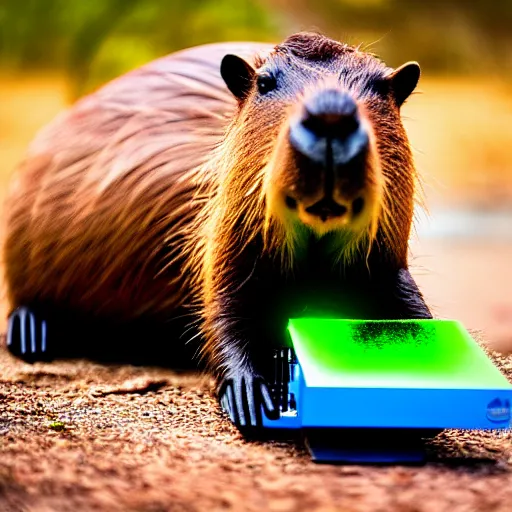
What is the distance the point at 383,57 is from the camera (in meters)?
10.5

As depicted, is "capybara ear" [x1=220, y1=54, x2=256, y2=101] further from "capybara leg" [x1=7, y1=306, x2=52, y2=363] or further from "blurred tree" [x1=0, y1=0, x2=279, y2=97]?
"blurred tree" [x1=0, y1=0, x2=279, y2=97]

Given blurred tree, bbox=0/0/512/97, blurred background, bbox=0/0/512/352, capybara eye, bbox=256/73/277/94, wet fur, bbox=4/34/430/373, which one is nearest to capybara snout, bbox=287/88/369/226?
wet fur, bbox=4/34/430/373

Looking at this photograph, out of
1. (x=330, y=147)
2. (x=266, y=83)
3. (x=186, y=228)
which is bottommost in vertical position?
(x=186, y=228)

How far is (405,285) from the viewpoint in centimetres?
320

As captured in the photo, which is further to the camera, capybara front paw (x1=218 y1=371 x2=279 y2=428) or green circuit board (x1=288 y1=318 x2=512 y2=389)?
capybara front paw (x1=218 y1=371 x2=279 y2=428)

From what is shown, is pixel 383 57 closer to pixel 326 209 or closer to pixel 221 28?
pixel 221 28

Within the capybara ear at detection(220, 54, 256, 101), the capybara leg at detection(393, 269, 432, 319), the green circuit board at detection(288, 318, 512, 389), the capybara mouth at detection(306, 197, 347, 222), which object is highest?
the capybara ear at detection(220, 54, 256, 101)

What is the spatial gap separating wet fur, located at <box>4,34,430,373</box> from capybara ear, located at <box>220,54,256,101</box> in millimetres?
65

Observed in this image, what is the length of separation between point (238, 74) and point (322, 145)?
29.6 inches

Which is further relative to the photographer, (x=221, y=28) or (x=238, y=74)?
(x=221, y=28)

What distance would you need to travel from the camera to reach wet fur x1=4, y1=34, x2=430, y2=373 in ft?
10.0

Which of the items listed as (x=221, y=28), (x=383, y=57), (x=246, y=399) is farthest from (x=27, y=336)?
(x=383, y=57)

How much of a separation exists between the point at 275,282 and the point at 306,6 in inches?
320

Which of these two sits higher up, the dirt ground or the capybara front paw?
the capybara front paw
